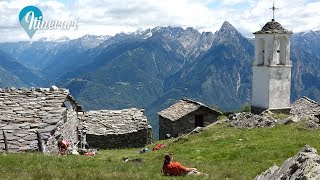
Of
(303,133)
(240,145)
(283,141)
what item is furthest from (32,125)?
(303,133)

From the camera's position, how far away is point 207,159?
23969mm

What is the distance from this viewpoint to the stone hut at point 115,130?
46656mm

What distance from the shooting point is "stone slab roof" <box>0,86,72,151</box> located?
24234 mm

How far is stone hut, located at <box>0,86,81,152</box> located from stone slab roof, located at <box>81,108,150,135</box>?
907 centimetres

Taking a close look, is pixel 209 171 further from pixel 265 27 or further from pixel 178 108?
pixel 178 108

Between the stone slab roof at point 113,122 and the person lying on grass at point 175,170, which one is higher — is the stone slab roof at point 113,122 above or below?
below

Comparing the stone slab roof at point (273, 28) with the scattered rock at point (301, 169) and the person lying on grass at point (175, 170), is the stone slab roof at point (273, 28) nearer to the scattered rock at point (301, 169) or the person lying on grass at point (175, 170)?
the person lying on grass at point (175, 170)

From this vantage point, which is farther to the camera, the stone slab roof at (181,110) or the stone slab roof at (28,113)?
the stone slab roof at (181,110)

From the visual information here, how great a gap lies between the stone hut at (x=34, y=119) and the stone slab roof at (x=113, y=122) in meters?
9.07

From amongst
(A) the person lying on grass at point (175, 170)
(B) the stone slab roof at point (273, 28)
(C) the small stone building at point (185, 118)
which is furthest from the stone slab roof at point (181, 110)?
(A) the person lying on grass at point (175, 170)

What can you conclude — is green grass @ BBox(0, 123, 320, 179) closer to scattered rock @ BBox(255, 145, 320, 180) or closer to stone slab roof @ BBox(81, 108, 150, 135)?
scattered rock @ BBox(255, 145, 320, 180)

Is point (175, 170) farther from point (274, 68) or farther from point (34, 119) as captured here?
point (274, 68)

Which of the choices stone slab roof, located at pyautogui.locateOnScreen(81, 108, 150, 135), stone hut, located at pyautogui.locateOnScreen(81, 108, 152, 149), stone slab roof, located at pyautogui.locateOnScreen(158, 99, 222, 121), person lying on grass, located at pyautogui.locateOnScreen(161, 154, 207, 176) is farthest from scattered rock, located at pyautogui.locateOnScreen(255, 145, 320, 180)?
stone slab roof, located at pyautogui.locateOnScreen(158, 99, 222, 121)

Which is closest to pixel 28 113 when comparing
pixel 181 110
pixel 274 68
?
pixel 274 68
